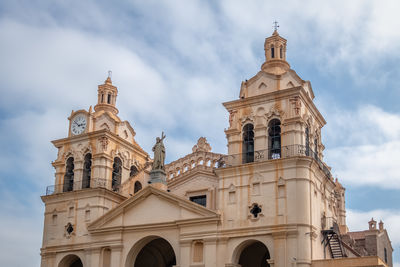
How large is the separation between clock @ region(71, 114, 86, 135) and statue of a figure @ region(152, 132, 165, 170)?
6.09m

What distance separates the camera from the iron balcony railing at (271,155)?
109 ft

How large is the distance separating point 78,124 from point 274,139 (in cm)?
1480

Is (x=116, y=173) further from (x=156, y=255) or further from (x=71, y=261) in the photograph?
(x=71, y=261)

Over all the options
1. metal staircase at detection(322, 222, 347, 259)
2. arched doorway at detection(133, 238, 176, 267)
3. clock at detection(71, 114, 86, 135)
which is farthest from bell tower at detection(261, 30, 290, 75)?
arched doorway at detection(133, 238, 176, 267)

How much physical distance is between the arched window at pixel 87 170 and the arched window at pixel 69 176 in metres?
1.13

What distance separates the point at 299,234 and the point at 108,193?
14022 millimetres

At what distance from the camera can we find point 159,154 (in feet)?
126

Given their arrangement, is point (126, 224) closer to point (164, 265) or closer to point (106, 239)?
point (106, 239)

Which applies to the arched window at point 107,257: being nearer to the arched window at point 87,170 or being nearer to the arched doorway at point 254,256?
the arched window at point 87,170

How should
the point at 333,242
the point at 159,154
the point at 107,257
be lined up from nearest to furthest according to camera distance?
1. the point at 333,242
2. the point at 107,257
3. the point at 159,154

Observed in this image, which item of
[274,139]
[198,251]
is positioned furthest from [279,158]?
[198,251]

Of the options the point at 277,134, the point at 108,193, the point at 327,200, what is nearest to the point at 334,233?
the point at 327,200

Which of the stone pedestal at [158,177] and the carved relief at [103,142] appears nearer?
the stone pedestal at [158,177]

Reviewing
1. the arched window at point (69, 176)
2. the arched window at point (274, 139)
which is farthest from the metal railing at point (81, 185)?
the arched window at point (274, 139)
